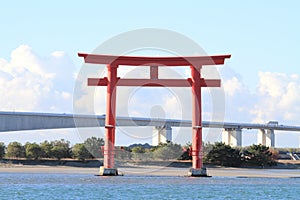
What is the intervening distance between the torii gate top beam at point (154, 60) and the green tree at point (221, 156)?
3296cm

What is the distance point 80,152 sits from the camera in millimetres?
96625

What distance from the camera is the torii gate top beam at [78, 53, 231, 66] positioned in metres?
63.5

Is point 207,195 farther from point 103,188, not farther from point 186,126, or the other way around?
point 186,126

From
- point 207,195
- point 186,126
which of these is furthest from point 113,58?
point 186,126

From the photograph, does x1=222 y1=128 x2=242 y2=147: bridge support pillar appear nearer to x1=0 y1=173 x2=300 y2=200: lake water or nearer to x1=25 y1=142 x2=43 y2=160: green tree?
x1=25 y1=142 x2=43 y2=160: green tree

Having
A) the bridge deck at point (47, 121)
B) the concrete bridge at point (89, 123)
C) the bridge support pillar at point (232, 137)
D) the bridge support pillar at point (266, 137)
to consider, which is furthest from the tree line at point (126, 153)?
the bridge support pillar at point (266, 137)

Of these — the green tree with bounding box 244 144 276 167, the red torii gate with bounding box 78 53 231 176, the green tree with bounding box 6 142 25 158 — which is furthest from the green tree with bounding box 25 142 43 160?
the red torii gate with bounding box 78 53 231 176

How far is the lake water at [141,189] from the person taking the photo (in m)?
49.1

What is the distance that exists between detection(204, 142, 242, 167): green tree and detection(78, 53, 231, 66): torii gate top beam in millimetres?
32961

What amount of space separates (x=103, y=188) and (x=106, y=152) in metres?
9.98

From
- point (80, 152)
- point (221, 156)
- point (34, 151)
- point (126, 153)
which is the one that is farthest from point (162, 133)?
point (34, 151)

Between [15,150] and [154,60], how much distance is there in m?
38.5

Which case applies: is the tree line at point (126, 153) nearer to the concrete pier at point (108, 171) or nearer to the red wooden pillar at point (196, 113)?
the concrete pier at point (108, 171)

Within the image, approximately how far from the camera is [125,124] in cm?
9025
